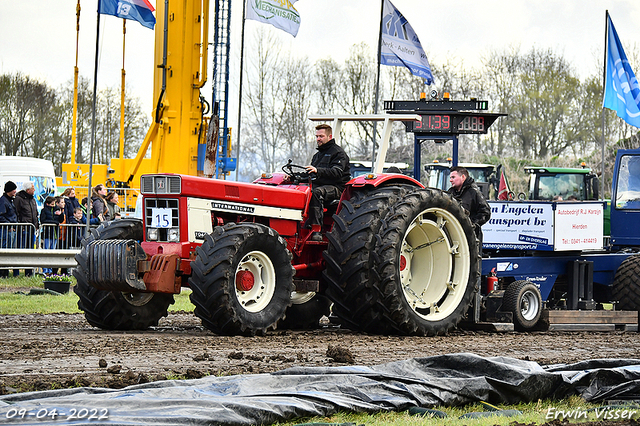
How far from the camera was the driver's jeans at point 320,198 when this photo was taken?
30.2 ft

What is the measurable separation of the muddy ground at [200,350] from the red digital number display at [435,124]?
13.3 feet

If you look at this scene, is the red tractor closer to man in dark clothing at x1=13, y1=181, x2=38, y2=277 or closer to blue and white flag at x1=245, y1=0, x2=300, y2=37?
man in dark clothing at x1=13, y1=181, x2=38, y2=277

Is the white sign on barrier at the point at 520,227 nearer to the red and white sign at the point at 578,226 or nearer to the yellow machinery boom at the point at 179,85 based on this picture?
the red and white sign at the point at 578,226

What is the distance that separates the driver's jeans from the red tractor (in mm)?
92

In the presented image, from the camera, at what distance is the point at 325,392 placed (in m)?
4.57

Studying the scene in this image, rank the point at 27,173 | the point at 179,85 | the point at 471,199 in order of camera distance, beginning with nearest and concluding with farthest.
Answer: the point at 471,199, the point at 179,85, the point at 27,173

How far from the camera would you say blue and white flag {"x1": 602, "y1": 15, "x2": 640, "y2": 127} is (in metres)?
18.8

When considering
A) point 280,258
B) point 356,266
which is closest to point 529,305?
point 356,266

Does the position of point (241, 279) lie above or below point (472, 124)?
below

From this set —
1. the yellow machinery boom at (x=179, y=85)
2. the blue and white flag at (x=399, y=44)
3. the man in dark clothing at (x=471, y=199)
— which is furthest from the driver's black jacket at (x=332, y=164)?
the blue and white flag at (x=399, y=44)

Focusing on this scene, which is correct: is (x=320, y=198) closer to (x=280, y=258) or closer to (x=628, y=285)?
(x=280, y=258)

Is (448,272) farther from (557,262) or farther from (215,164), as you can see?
(215,164)

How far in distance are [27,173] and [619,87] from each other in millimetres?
14792

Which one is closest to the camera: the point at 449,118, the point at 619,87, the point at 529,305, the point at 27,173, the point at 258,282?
the point at 258,282
